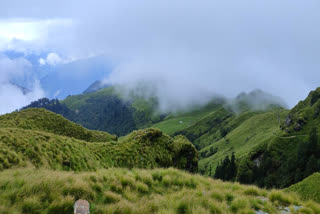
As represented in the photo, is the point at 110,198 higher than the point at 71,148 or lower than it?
lower

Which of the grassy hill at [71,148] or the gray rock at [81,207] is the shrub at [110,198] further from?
the grassy hill at [71,148]

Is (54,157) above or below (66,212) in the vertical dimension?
above

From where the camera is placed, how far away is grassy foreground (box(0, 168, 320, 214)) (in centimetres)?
703

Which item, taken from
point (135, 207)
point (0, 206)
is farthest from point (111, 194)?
point (0, 206)

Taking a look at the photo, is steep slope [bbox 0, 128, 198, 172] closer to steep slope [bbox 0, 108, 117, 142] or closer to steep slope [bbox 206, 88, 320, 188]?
steep slope [bbox 0, 108, 117, 142]

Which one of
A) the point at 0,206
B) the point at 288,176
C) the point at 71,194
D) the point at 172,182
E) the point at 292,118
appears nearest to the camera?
the point at 0,206

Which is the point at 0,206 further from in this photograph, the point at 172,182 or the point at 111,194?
the point at 172,182

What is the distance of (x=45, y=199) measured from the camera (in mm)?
7180

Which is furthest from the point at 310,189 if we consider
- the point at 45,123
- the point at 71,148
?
the point at 45,123

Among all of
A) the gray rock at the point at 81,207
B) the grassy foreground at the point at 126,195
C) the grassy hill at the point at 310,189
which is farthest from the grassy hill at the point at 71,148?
the grassy hill at the point at 310,189

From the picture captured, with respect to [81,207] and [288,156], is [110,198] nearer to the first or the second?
[81,207]

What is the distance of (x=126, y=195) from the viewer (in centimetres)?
940

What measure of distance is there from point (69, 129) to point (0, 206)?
29680 mm

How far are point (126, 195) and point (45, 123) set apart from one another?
2785 centimetres
